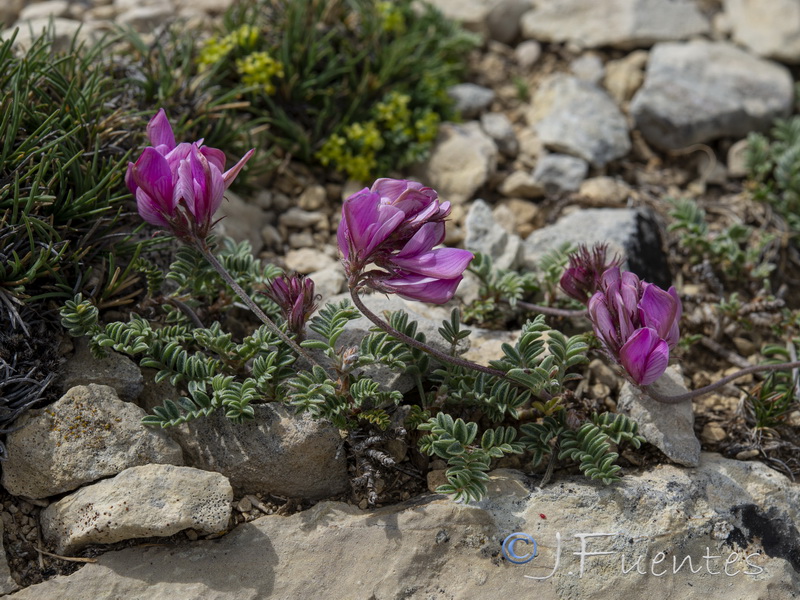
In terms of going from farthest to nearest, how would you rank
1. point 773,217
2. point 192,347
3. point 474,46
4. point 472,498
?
point 474,46 < point 773,217 < point 192,347 < point 472,498

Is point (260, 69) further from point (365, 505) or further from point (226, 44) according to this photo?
point (365, 505)

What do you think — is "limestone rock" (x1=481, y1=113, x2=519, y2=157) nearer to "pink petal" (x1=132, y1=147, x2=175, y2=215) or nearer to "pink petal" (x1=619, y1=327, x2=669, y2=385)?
"pink petal" (x1=619, y1=327, x2=669, y2=385)

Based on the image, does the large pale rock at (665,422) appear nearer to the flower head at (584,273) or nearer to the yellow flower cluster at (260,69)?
the flower head at (584,273)

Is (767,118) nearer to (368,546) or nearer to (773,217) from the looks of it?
(773,217)

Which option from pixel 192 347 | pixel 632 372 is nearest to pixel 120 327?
pixel 192 347

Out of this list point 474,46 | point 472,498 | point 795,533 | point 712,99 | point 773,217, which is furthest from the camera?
point 474,46

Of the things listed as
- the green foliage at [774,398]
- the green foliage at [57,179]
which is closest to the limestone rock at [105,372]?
the green foliage at [57,179]
